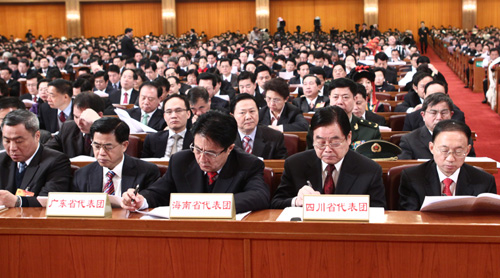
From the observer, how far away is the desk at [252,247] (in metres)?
1.72

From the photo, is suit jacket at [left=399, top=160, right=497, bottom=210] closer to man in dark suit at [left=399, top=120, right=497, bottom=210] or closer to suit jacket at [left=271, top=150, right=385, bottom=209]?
man in dark suit at [left=399, top=120, right=497, bottom=210]

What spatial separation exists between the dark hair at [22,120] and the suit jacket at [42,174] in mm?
118

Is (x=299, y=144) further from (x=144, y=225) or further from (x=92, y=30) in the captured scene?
(x=92, y=30)

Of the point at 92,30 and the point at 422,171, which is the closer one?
the point at 422,171

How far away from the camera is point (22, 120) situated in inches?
110

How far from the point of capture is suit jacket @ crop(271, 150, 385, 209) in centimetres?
249

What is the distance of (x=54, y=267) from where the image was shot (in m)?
1.92

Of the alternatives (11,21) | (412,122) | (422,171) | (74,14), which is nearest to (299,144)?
(412,122)

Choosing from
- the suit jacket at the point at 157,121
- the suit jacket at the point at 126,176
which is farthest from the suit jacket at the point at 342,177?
the suit jacket at the point at 157,121

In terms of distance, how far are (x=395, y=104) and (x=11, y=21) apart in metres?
23.6

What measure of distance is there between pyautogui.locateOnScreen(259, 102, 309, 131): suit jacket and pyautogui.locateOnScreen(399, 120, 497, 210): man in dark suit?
199cm

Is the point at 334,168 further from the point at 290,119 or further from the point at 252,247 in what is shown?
the point at 290,119

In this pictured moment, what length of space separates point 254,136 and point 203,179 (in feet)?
4.13

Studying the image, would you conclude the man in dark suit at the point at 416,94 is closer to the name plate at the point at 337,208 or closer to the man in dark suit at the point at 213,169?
the man in dark suit at the point at 213,169
